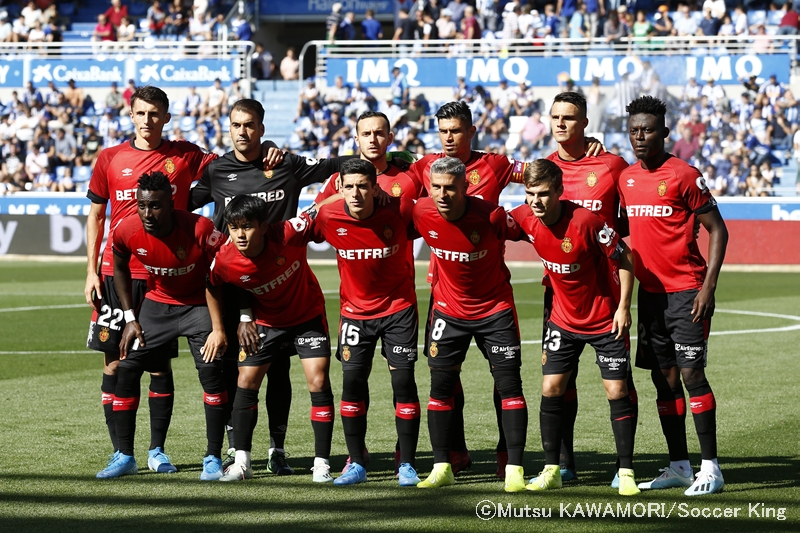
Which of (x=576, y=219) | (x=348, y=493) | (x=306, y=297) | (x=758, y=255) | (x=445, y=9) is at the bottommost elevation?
(x=758, y=255)

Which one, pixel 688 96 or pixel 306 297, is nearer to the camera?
pixel 306 297

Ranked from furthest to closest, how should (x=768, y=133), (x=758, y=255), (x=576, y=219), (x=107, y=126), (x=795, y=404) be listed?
(x=107, y=126) → (x=768, y=133) → (x=758, y=255) → (x=795, y=404) → (x=576, y=219)

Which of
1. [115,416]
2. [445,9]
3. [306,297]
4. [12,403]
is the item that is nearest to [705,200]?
[306,297]

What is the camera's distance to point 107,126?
30.0 m

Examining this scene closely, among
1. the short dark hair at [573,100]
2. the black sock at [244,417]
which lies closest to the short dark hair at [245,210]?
the black sock at [244,417]

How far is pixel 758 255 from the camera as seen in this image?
A: 22281 mm

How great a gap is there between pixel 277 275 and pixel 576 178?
2001 mm

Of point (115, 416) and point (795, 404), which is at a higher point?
point (115, 416)

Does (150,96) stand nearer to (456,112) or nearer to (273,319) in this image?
(273,319)

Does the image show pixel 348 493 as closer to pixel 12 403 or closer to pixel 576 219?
pixel 576 219

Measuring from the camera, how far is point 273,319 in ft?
23.8

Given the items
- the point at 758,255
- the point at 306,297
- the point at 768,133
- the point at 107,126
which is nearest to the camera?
the point at 306,297

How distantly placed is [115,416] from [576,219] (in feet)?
10.7

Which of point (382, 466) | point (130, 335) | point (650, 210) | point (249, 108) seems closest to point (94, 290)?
point (130, 335)
